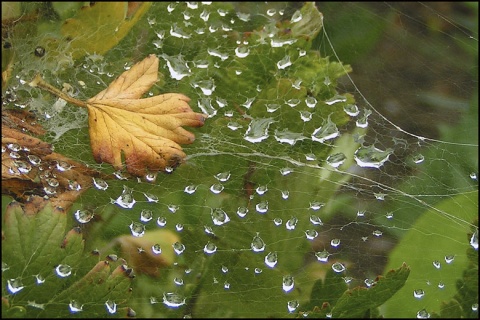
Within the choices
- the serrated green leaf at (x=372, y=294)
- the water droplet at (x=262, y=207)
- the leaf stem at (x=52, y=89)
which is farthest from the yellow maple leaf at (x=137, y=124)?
the serrated green leaf at (x=372, y=294)

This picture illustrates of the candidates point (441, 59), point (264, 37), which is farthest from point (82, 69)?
point (441, 59)

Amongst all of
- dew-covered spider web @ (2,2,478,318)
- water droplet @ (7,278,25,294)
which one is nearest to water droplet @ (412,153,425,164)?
dew-covered spider web @ (2,2,478,318)

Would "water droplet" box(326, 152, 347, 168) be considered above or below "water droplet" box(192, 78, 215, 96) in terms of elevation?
below

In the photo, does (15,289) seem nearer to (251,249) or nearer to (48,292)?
(48,292)

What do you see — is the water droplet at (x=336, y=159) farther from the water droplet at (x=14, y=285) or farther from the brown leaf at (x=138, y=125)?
the water droplet at (x=14, y=285)

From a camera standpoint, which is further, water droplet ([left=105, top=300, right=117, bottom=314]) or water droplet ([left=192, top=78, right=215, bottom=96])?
water droplet ([left=192, top=78, right=215, bottom=96])

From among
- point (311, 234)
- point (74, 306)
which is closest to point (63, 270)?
point (74, 306)

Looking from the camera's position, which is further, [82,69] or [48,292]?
[82,69]

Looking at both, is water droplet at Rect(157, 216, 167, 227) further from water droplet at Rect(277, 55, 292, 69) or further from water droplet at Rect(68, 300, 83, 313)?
water droplet at Rect(277, 55, 292, 69)
